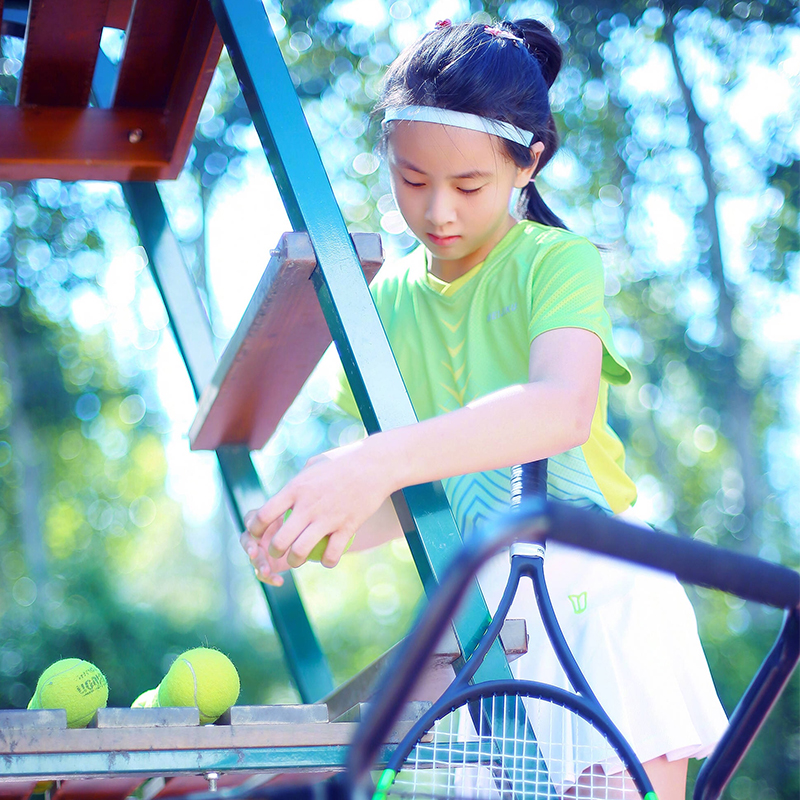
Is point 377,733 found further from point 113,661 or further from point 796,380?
point 796,380

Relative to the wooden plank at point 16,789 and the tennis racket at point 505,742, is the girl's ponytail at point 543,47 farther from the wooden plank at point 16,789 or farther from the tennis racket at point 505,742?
the wooden plank at point 16,789

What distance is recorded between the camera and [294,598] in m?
2.00

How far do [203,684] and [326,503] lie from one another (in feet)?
1.83

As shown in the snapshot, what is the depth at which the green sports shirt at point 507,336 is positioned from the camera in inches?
56.5

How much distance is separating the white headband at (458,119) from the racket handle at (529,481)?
0.60 metres

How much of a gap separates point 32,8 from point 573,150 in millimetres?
8401

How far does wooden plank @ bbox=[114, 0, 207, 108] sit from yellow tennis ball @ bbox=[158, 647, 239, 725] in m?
1.25

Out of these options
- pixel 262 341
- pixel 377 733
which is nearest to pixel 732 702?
pixel 262 341

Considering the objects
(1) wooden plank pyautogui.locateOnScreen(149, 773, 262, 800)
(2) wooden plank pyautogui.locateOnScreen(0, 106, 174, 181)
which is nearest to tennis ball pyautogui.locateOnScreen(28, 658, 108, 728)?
(1) wooden plank pyautogui.locateOnScreen(149, 773, 262, 800)

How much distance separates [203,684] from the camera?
1.37m

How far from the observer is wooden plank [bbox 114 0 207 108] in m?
1.83

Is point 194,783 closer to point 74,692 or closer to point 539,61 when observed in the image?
point 74,692

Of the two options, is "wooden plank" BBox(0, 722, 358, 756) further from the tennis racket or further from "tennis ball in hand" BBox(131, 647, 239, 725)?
"tennis ball in hand" BBox(131, 647, 239, 725)

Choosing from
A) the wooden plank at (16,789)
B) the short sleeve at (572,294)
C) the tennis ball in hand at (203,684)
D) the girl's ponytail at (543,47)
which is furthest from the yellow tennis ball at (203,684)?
the girl's ponytail at (543,47)
